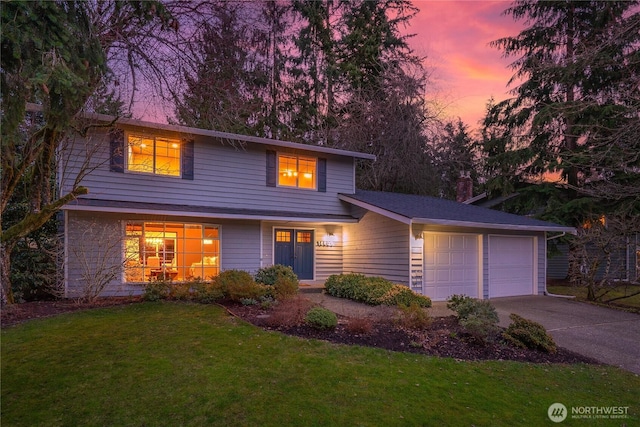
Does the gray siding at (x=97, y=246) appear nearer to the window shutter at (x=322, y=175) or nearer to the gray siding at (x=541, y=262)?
the window shutter at (x=322, y=175)

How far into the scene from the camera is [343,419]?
3.76 m

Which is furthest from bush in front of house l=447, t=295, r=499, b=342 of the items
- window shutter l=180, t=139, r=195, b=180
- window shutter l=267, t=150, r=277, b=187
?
window shutter l=180, t=139, r=195, b=180

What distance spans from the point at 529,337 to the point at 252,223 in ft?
27.3

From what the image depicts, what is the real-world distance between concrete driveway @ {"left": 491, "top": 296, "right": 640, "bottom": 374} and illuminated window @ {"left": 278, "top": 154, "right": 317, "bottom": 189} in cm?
718

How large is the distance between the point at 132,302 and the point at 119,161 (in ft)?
12.9

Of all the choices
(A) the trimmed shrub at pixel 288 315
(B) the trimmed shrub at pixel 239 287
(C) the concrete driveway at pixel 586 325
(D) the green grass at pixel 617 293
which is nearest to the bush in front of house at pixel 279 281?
(B) the trimmed shrub at pixel 239 287

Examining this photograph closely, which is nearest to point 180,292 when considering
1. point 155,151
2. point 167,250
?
point 167,250

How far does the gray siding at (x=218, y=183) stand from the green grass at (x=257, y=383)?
4.68 m

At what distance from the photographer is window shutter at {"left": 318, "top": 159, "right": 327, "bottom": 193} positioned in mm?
13266

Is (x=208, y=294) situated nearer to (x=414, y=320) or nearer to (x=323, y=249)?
(x=414, y=320)

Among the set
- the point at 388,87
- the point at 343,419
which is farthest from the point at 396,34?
the point at 343,419

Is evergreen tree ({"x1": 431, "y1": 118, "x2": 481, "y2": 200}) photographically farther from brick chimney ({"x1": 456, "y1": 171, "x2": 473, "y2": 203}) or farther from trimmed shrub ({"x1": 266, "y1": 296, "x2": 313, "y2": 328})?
trimmed shrub ({"x1": 266, "y1": 296, "x2": 313, "y2": 328})

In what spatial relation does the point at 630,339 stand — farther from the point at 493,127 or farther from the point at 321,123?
the point at 321,123

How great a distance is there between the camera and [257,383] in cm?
443
